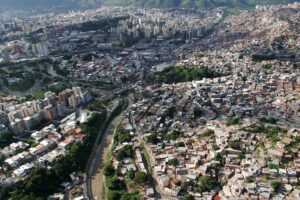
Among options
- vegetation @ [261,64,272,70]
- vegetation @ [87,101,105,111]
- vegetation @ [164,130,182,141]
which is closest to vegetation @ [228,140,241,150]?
vegetation @ [164,130,182,141]

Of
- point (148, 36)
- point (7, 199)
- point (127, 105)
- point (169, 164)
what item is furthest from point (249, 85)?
point (148, 36)

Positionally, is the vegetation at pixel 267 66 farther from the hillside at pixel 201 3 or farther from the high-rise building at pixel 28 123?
the hillside at pixel 201 3

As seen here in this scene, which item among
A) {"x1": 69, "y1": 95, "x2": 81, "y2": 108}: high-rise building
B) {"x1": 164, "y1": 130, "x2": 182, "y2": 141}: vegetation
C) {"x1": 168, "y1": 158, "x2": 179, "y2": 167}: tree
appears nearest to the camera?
{"x1": 168, "y1": 158, "x2": 179, "y2": 167}: tree

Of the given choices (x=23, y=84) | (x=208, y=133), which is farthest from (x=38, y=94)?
(x=208, y=133)

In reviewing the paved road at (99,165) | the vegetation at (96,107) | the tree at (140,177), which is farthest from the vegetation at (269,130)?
the vegetation at (96,107)

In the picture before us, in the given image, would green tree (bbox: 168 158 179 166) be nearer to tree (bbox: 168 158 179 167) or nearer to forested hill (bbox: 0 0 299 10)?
tree (bbox: 168 158 179 167)

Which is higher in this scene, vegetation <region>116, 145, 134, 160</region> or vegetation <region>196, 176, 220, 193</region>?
vegetation <region>196, 176, 220, 193</region>

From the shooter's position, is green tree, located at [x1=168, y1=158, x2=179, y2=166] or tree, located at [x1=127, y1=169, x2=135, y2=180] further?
green tree, located at [x1=168, y1=158, x2=179, y2=166]
